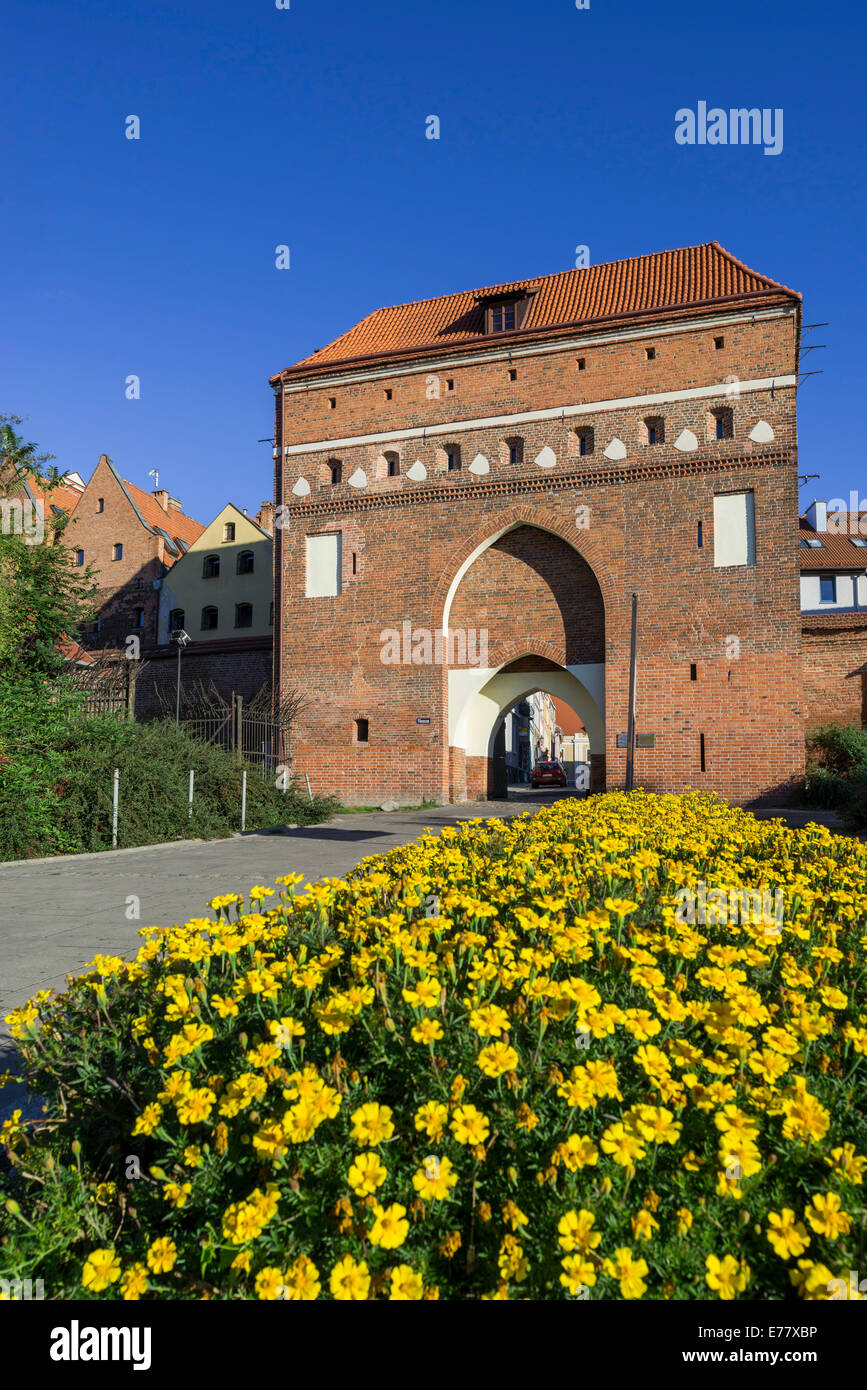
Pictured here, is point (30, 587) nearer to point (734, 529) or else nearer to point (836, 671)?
point (734, 529)

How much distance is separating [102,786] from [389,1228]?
11.6m

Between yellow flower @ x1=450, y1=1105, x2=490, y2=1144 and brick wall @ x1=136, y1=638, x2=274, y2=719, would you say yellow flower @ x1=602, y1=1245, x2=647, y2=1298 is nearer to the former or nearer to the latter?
yellow flower @ x1=450, y1=1105, x2=490, y2=1144

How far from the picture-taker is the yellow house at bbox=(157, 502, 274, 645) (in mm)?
33969

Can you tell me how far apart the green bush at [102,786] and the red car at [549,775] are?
88.6 ft

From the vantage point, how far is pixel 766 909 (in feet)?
11.1

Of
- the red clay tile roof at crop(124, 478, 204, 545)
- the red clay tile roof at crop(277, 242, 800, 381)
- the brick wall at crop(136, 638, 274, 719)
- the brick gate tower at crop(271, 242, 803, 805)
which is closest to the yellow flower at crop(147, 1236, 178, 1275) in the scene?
the brick gate tower at crop(271, 242, 803, 805)

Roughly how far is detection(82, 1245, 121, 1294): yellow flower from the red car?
39661mm

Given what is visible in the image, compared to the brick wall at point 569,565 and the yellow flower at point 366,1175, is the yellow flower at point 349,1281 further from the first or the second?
the brick wall at point 569,565

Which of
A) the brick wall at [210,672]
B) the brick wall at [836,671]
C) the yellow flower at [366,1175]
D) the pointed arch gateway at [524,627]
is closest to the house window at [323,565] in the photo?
the pointed arch gateway at [524,627]

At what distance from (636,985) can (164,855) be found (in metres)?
9.93

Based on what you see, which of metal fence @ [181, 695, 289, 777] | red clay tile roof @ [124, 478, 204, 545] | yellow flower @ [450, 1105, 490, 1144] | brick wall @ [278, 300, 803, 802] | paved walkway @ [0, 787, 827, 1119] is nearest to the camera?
yellow flower @ [450, 1105, 490, 1144]

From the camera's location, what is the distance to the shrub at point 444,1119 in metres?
1.62

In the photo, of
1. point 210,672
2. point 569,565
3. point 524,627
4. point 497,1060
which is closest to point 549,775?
point 210,672

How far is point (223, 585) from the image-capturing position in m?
34.7
